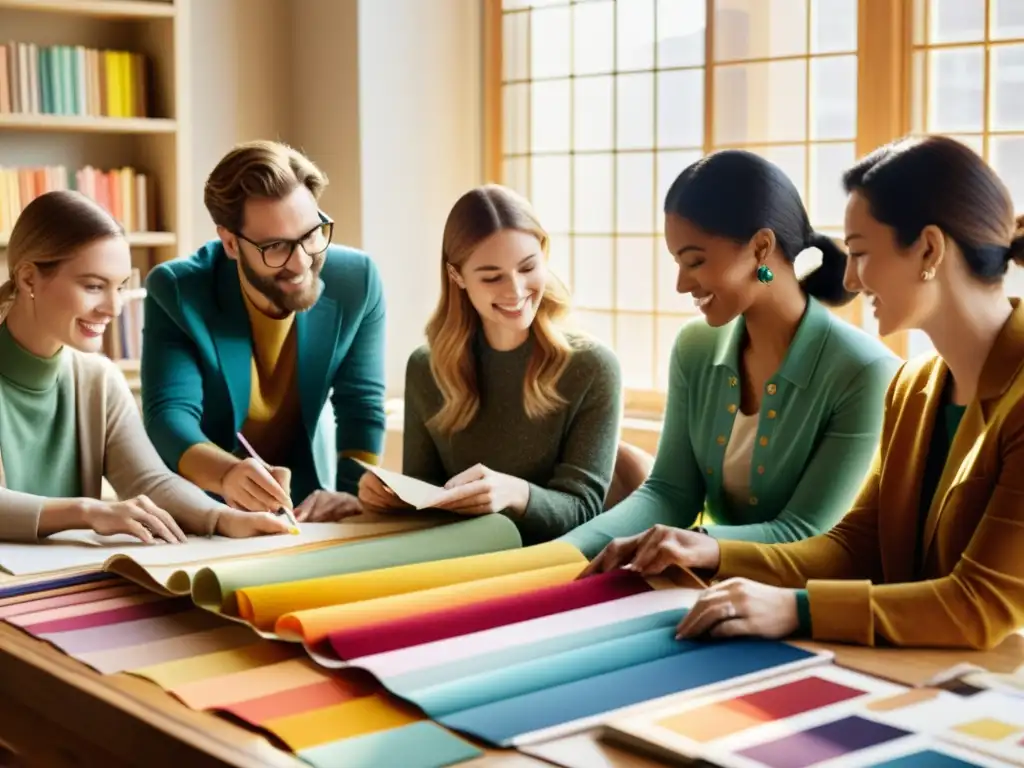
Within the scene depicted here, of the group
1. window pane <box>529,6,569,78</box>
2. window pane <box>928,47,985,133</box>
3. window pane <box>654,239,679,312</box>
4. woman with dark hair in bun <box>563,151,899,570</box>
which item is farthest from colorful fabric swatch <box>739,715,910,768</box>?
window pane <box>529,6,569,78</box>

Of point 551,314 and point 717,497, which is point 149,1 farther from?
point 717,497

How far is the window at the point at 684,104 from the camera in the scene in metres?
4.03

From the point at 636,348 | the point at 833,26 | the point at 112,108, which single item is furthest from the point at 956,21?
the point at 112,108

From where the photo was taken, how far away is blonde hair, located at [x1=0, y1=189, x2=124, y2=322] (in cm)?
242

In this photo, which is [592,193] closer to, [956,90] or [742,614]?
[956,90]

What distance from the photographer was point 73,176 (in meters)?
4.64

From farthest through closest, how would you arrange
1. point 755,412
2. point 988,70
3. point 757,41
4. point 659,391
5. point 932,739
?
point 659,391 < point 757,41 < point 988,70 < point 755,412 < point 932,739

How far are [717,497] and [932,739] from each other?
993 mm

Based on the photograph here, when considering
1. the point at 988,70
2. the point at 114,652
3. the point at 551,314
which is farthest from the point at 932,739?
the point at 988,70

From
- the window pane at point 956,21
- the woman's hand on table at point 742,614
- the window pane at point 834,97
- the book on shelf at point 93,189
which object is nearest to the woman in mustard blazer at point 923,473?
the woman's hand on table at point 742,614

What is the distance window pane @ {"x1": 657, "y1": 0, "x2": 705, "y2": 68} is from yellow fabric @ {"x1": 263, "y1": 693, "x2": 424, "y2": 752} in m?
3.63

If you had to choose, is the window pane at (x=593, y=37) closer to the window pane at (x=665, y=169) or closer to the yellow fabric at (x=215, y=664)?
the window pane at (x=665, y=169)

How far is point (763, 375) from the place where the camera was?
2.14m

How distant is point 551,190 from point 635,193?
0.38 m
